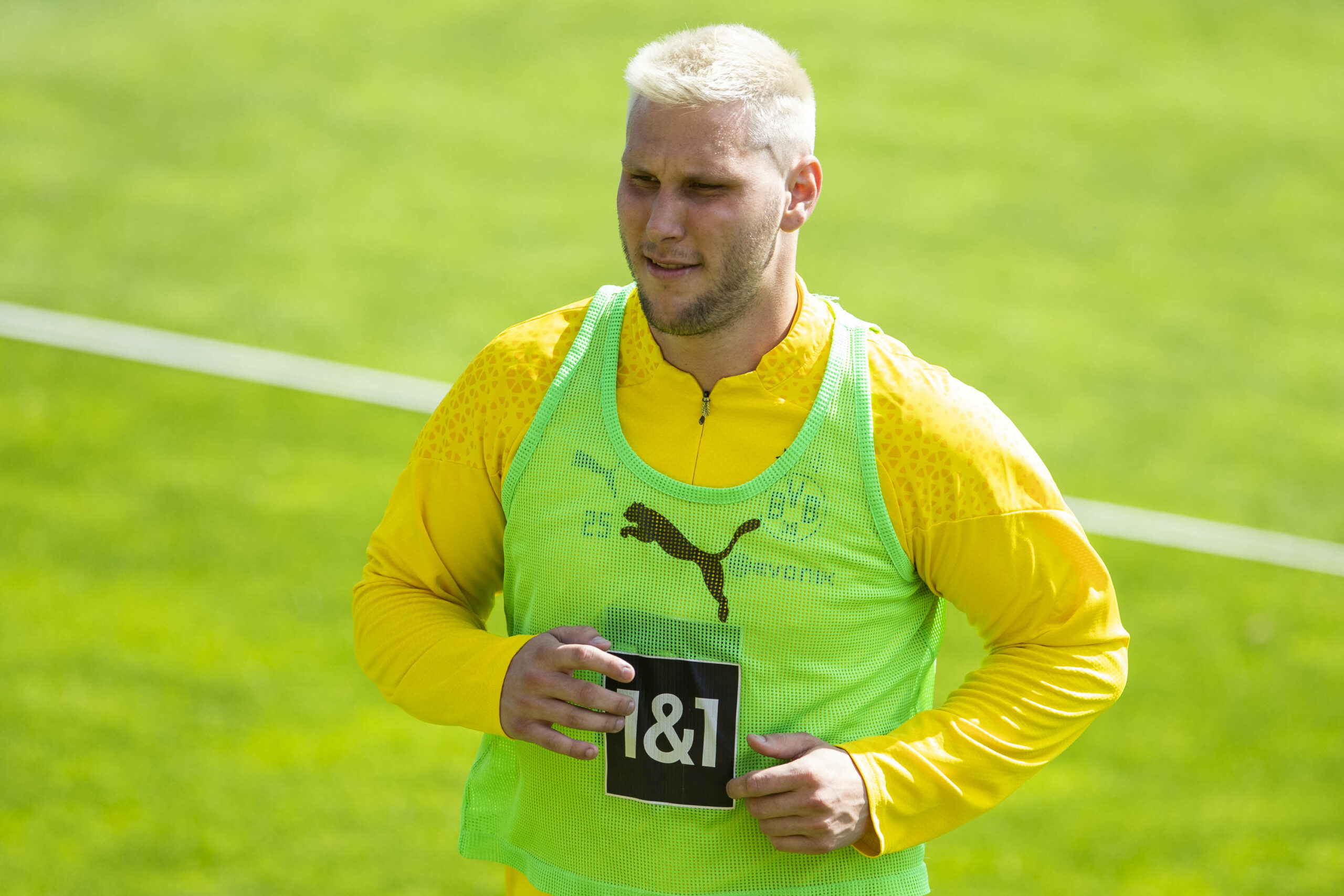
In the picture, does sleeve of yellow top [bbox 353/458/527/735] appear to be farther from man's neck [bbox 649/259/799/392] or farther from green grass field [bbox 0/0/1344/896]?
green grass field [bbox 0/0/1344/896]

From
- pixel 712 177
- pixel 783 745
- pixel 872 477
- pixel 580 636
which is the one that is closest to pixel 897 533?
pixel 872 477

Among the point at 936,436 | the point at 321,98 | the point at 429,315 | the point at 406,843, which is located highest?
the point at 936,436

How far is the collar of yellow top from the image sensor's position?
2518 mm

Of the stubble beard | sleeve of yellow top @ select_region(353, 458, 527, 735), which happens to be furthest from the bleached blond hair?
sleeve of yellow top @ select_region(353, 458, 527, 735)

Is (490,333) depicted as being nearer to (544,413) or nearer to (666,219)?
(544,413)

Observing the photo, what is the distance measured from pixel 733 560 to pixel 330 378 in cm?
500

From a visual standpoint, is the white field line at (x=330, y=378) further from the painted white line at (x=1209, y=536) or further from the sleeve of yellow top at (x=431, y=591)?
the sleeve of yellow top at (x=431, y=591)

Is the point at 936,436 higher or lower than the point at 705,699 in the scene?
higher

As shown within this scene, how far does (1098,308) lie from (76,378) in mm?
5051

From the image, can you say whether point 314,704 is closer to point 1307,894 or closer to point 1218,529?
point 1307,894

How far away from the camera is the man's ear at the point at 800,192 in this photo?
247 cm

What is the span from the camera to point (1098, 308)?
26.7 ft

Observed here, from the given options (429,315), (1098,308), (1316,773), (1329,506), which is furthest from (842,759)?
(1098,308)

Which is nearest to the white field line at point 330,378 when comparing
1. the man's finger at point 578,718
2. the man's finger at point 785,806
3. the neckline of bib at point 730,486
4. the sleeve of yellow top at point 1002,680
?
the sleeve of yellow top at point 1002,680
